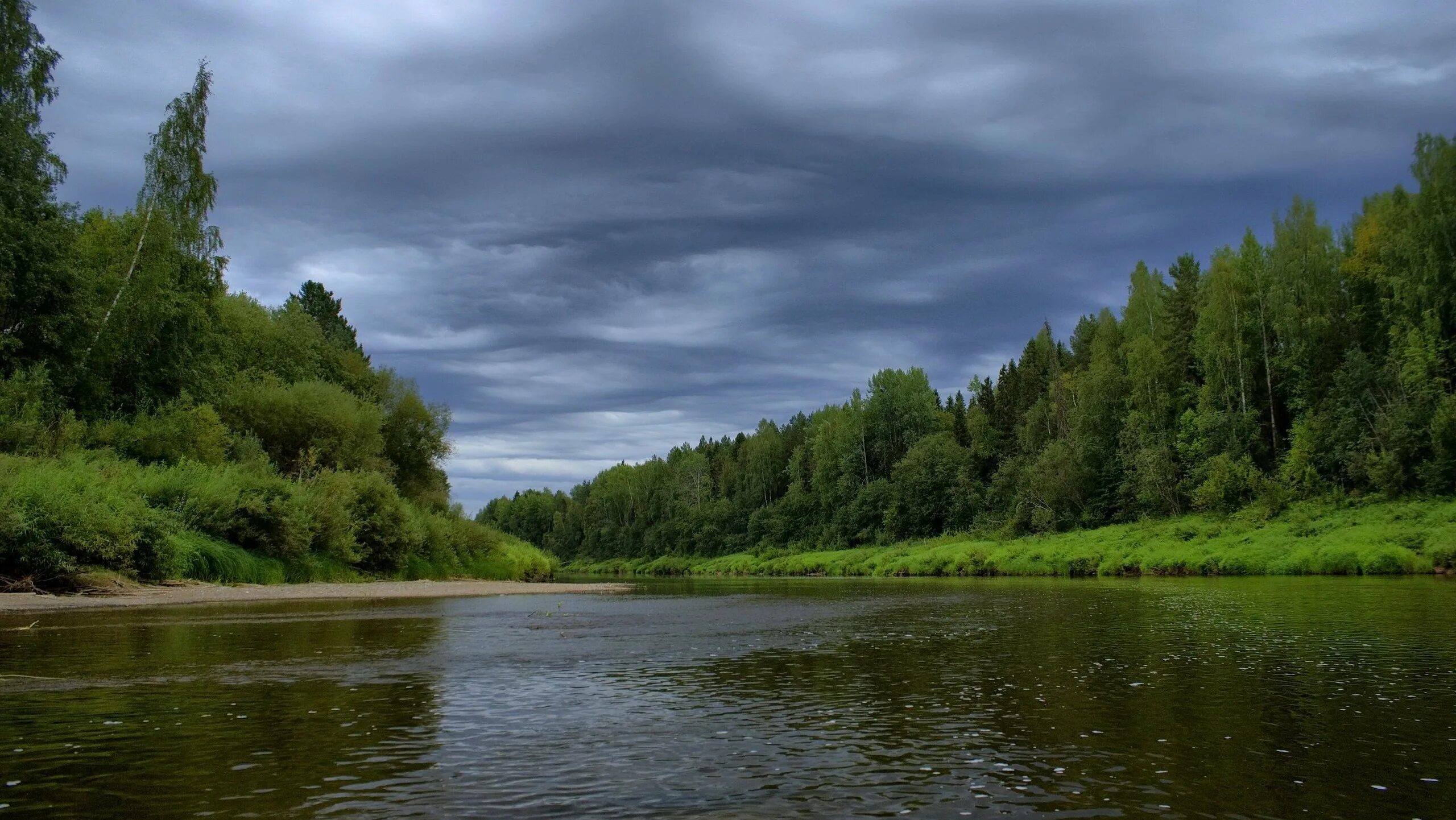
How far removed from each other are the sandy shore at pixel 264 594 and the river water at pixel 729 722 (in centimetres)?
379

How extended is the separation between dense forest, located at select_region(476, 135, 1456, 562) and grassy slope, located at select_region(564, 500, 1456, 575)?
3477 mm

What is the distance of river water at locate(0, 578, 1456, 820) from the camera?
6.56m

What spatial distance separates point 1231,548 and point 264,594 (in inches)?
2184

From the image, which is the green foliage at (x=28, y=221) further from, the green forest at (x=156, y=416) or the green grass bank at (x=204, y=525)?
the green grass bank at (x=204, y=525)

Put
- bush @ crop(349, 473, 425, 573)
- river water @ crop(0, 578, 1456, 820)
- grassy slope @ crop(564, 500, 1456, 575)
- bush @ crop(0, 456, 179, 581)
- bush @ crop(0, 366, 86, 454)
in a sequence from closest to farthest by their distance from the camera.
A: 1. river water @ crop(0, 578, 1456, 820)
2. bush @ crop(0, 456, 179, 581)
3. bush @ crop(0, 366, 86, 454)
4. bush @ crop(349, 473, 425, 573)
5. grassy slope @ crop(564, 500, 1456, 575)

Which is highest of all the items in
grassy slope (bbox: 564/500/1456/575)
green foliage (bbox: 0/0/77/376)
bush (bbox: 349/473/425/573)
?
green foliage (bbox: 0/0/77/376)

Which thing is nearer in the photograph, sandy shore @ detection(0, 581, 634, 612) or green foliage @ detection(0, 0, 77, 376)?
sandy shore @ detection(0, 581, 634, 612)

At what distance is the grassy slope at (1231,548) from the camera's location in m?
47.0

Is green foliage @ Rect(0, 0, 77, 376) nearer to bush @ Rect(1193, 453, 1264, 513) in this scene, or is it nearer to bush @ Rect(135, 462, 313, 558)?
bush @ Rect(135, 462, 313, 558)

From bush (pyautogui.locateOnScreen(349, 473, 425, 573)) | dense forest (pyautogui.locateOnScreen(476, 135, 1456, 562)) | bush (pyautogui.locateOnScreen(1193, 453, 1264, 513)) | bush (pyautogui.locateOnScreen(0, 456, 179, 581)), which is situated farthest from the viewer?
bush (pyautogui.locateOnScreen(1193, 453, 1264, 513))

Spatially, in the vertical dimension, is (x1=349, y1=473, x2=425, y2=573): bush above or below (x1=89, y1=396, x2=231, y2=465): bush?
below

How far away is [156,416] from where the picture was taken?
42.3 m

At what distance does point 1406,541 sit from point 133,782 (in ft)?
190

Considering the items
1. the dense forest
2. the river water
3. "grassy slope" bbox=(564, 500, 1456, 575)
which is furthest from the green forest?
the dense forest
